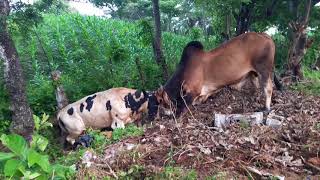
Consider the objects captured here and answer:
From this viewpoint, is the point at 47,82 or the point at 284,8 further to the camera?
the point at 284,8

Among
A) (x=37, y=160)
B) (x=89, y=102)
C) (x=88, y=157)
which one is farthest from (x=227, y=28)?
(x=37, y=160)

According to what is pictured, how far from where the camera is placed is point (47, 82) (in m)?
8.20

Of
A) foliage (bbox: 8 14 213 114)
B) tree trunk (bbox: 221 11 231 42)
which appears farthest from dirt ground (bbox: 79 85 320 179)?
tree trunk (bbox: 221 11 231 42)

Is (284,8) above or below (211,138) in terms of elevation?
above

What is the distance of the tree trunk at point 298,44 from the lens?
333 inches

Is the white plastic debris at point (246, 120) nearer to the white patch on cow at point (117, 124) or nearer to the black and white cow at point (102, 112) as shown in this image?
the black and white cow at point (102, 112)

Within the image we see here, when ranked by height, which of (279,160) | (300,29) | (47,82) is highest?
(300,29)

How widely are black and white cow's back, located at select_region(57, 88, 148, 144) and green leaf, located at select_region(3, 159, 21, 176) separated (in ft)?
10.9

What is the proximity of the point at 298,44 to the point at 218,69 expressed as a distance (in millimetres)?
2539

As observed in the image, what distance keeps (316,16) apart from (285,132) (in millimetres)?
5943

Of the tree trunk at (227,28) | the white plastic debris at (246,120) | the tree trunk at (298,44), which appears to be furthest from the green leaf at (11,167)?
the tree trunk at (227,28)

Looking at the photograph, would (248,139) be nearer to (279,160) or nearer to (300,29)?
(279,160)

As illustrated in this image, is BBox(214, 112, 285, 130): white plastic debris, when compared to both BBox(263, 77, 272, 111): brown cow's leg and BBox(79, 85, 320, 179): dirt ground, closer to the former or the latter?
BBox(79, 85, 320, 179): dirt ground

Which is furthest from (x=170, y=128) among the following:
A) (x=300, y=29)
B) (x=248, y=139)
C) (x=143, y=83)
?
(x=300, y=29)
